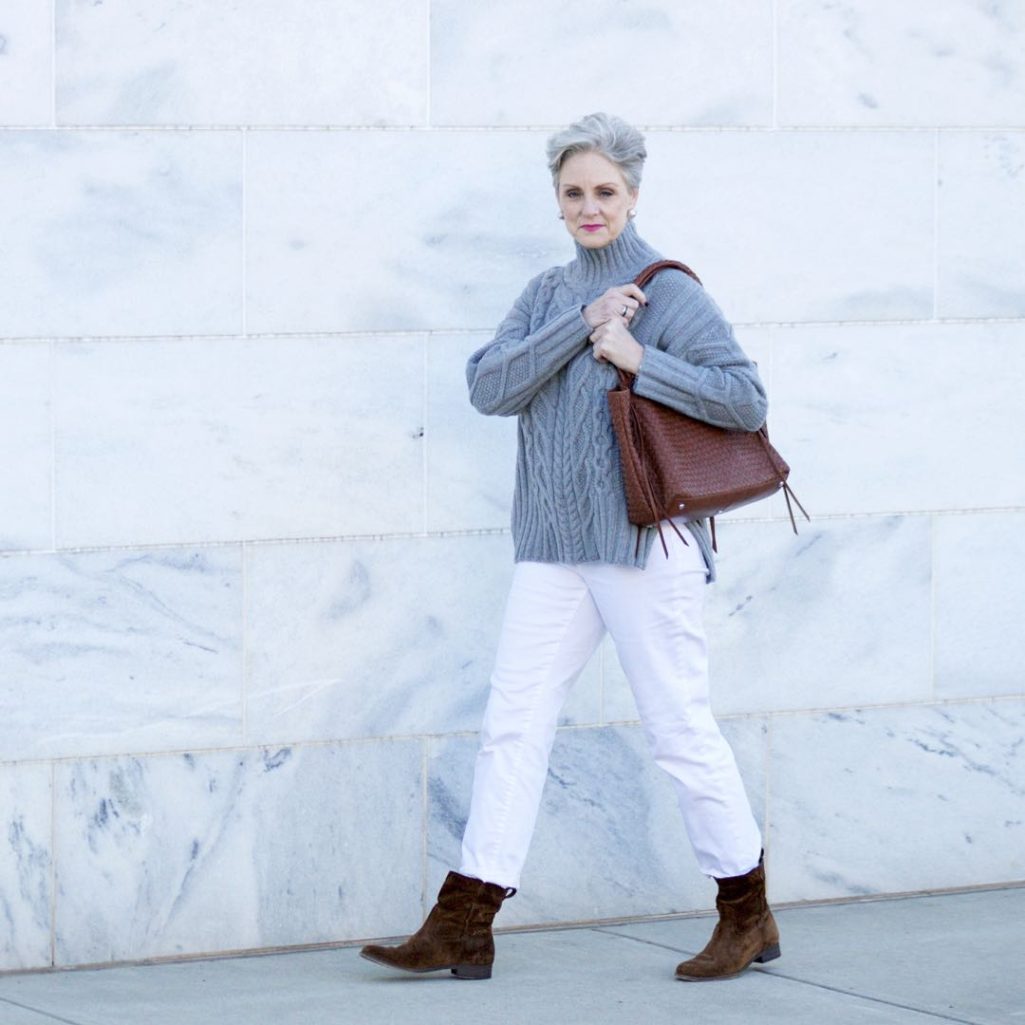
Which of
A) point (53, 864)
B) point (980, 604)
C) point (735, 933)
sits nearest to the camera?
point (735, 933)

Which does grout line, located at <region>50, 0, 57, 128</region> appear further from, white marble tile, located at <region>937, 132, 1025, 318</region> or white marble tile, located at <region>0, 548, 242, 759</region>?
white marble tile, located at <region>937, 132, 1025, 318</region>

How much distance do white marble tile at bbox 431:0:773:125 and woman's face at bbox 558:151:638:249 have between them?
0.69m

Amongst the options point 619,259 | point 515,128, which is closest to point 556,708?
point 619,259

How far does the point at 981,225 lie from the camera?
228 inches

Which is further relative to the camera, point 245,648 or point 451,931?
point 245,648

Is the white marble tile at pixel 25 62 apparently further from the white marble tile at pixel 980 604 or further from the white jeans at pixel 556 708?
the white marble tile at pixel 980 604

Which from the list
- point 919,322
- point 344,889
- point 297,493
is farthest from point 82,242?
point 919,322

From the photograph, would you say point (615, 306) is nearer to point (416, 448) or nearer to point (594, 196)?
point (594, 196)

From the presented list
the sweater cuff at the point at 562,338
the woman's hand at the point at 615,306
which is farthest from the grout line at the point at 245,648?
the woman's hand at the point at 615,306

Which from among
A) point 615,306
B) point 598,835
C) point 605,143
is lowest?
point 598,835

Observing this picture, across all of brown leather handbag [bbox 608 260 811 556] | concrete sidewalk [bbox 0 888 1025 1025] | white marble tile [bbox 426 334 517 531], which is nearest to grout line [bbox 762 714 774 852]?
concrete sidewalk [bbox 0 888 1025 1025]

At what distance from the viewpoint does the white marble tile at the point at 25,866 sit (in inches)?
195

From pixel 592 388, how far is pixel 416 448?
760 mm

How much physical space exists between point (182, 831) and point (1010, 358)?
2.54 m
